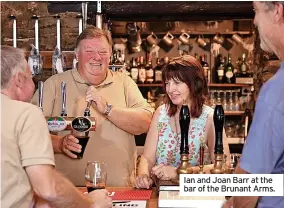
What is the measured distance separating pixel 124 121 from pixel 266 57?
5.62ft

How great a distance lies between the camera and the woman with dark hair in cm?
225

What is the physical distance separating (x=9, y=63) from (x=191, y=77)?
1.02m

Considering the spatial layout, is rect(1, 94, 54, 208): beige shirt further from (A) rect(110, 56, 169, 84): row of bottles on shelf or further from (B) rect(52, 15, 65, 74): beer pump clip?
(A) rect(110, 56, 169, 84): row of bottles on shelf

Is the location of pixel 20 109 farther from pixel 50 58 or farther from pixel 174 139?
pixel 50 58

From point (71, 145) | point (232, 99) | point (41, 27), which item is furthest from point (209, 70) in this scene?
point (71, 145)

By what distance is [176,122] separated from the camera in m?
2.34

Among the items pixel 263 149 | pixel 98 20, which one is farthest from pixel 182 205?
pixel 98 20

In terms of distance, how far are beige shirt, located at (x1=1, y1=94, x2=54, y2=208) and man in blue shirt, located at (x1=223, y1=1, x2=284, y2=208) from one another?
526 millimetres

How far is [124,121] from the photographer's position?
8.29 ft

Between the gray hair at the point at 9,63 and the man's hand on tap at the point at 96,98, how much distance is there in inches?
37.3

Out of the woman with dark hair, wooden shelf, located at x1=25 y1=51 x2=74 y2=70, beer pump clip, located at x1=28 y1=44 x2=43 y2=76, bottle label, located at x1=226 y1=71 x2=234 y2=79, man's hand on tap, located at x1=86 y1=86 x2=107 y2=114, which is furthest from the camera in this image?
bottle label, located at x1=226 y1=71 x2=234 y2=79

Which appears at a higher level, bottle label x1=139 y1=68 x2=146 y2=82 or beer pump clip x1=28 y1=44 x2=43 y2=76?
beer pump clip x1=28 y1=44 x2=43 y2=76

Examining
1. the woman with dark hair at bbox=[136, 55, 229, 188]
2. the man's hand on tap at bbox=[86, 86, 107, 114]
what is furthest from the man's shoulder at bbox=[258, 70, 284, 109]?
the man's hand on tap at bbox=[86, 86, 107, 114]

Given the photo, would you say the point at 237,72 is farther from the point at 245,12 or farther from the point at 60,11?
the point at 60,11
